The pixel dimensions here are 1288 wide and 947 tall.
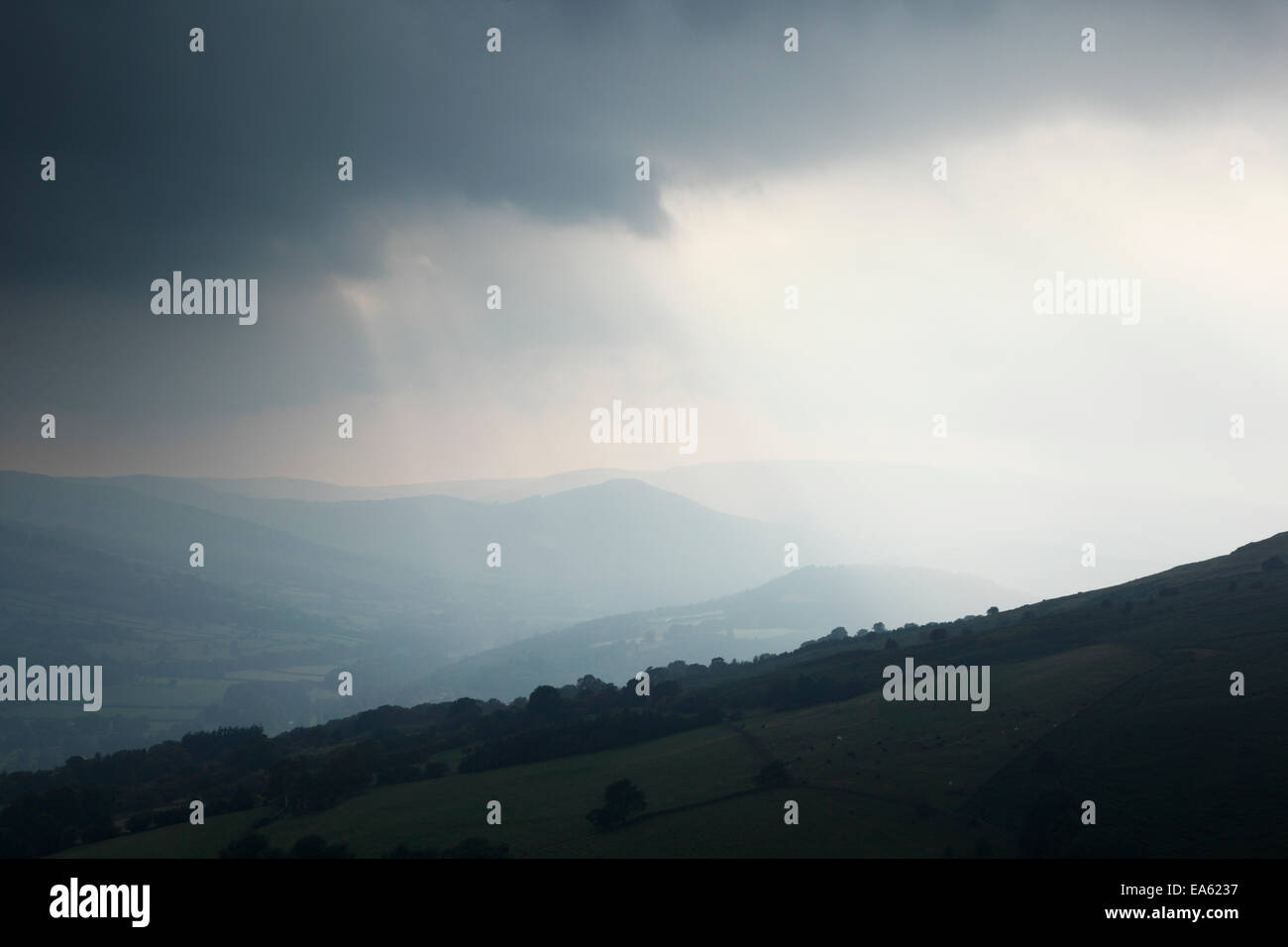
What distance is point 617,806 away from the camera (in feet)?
212

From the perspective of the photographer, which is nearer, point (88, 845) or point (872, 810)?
point (872, 810)

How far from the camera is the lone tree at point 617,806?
6375 cm

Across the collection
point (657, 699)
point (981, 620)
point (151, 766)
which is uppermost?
point (981, 620)

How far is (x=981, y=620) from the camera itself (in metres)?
140

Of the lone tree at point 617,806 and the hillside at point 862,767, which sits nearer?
the hillside at point 862,767

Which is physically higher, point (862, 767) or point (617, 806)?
point (862, 767)

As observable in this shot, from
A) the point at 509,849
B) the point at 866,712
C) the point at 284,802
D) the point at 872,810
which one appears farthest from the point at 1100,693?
the point at 284,802

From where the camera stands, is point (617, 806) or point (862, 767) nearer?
point (617, 806)

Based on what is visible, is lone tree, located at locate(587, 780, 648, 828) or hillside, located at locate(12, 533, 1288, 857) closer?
hillside, located at locate(12, 533, 1288, 857)

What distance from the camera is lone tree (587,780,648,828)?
63750mm
